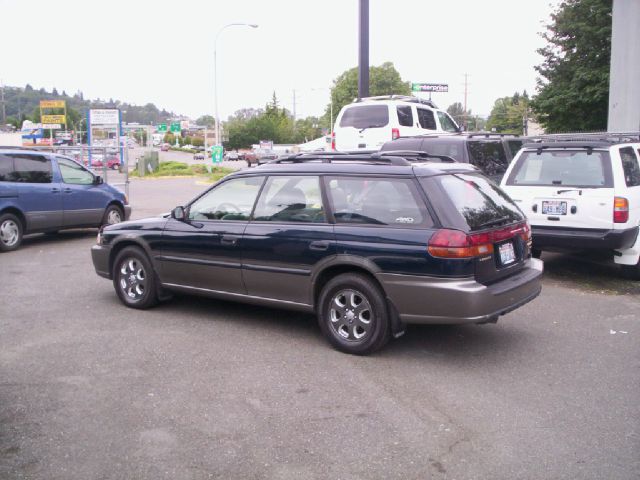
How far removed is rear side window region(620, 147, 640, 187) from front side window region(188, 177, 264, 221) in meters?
4.92

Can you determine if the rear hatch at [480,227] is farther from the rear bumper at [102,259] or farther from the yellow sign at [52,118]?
the yellow sign at [52,118]

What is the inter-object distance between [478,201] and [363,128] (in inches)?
419

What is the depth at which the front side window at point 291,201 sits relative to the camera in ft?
20.1

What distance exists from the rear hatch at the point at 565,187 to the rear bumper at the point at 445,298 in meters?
3.28

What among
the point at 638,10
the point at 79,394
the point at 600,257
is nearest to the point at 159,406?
the point at 79,394

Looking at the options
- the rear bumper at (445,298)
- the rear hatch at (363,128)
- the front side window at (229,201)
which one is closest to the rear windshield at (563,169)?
the rear bumper at (445,298)

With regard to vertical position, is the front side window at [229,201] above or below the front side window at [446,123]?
below

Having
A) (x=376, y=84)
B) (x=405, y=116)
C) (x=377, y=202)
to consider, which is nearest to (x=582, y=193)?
(x=377, y=202)

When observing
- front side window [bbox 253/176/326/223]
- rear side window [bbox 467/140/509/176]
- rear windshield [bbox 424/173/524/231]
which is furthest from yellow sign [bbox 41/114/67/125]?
rear windshield [bbox 424/173/524/231]

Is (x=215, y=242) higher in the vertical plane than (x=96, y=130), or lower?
lower

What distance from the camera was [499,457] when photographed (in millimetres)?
3936

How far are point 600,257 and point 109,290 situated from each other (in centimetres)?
779

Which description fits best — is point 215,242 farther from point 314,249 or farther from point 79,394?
point 79,394

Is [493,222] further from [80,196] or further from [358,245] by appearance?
[80,196]
